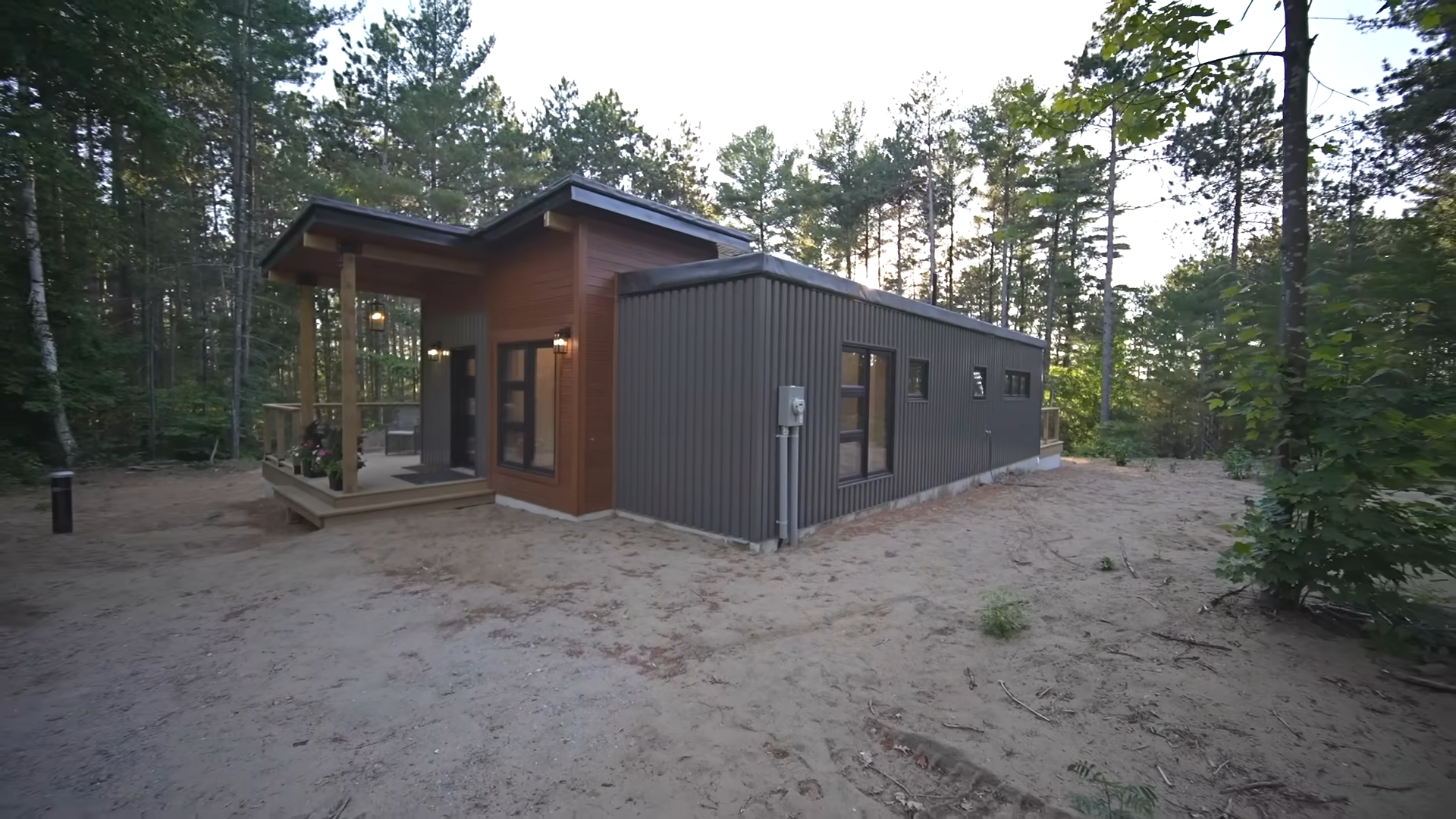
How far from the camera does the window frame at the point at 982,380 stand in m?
9.55

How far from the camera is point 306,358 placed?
7941 millimetres

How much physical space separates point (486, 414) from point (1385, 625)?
814 cm

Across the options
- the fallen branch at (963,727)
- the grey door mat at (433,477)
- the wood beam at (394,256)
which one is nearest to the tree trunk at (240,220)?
the grey door mat at (433,477)

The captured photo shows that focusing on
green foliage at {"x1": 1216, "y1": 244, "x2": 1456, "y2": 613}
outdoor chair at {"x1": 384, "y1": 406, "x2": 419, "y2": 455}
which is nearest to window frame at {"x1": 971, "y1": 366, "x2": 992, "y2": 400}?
green foliage at {"x1": 1216, "y1": 244, "x2": 1456, "y2": 613}

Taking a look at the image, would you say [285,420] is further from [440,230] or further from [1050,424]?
[1050,424]

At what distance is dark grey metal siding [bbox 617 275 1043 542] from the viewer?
5.30 metres

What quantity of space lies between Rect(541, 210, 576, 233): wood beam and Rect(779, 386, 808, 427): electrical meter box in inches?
118

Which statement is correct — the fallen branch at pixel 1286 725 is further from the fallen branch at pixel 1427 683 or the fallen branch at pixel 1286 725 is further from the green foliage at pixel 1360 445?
the green foliage at pixel 1360 445

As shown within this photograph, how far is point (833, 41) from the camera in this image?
1005 centimetres

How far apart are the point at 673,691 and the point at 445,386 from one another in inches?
287

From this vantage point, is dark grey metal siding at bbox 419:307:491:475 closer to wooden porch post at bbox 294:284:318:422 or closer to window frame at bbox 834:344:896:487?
wooden porch post at bbox 294:284:318:422

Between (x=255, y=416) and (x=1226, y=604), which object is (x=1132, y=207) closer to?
(x=1226, y=604)

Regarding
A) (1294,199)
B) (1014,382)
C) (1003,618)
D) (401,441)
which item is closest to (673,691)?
(1003,618)

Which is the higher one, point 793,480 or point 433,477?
point 793,480
